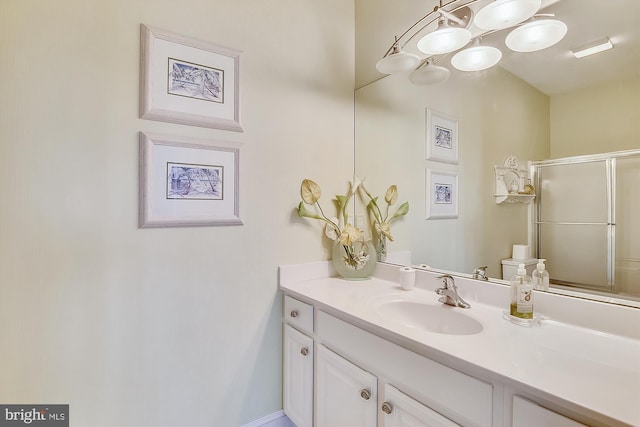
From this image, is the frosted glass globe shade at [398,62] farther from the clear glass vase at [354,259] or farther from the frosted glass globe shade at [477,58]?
the clear glass vase at [354,259]

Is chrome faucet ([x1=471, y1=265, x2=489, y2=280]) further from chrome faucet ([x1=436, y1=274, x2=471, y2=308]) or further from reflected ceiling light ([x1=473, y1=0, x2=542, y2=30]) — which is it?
reflected ceiling light ([x1=473, y1=0, x2=542, y2=30])

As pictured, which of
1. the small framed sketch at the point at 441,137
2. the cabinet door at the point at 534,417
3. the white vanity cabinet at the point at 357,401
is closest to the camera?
the cabinet door at the point at 534,417

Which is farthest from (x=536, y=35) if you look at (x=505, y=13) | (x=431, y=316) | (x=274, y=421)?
(x=274, y=421)

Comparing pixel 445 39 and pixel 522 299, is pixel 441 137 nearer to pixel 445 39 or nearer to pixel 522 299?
pixel 445 39

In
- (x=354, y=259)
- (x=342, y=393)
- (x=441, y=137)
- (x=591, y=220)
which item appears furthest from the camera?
(x=354, y=259)

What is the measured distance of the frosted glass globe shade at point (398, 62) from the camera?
Answer: 4.45 feet

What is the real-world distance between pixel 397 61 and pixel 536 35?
53 centimetres

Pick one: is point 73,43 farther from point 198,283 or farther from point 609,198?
point 609,198

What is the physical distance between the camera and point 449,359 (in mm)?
795

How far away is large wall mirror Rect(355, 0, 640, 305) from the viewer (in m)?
0.97

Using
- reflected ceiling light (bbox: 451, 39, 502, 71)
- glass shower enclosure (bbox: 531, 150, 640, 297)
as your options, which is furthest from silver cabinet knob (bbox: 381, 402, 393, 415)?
reflected ceiling light (bbox: 451, 39, 502, 71)

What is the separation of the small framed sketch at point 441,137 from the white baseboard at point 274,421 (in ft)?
5.16

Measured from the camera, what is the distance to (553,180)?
44.2 inches

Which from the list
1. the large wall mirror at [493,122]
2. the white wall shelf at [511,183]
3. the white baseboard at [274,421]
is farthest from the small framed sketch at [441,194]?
the white baseboard at [274,421]
